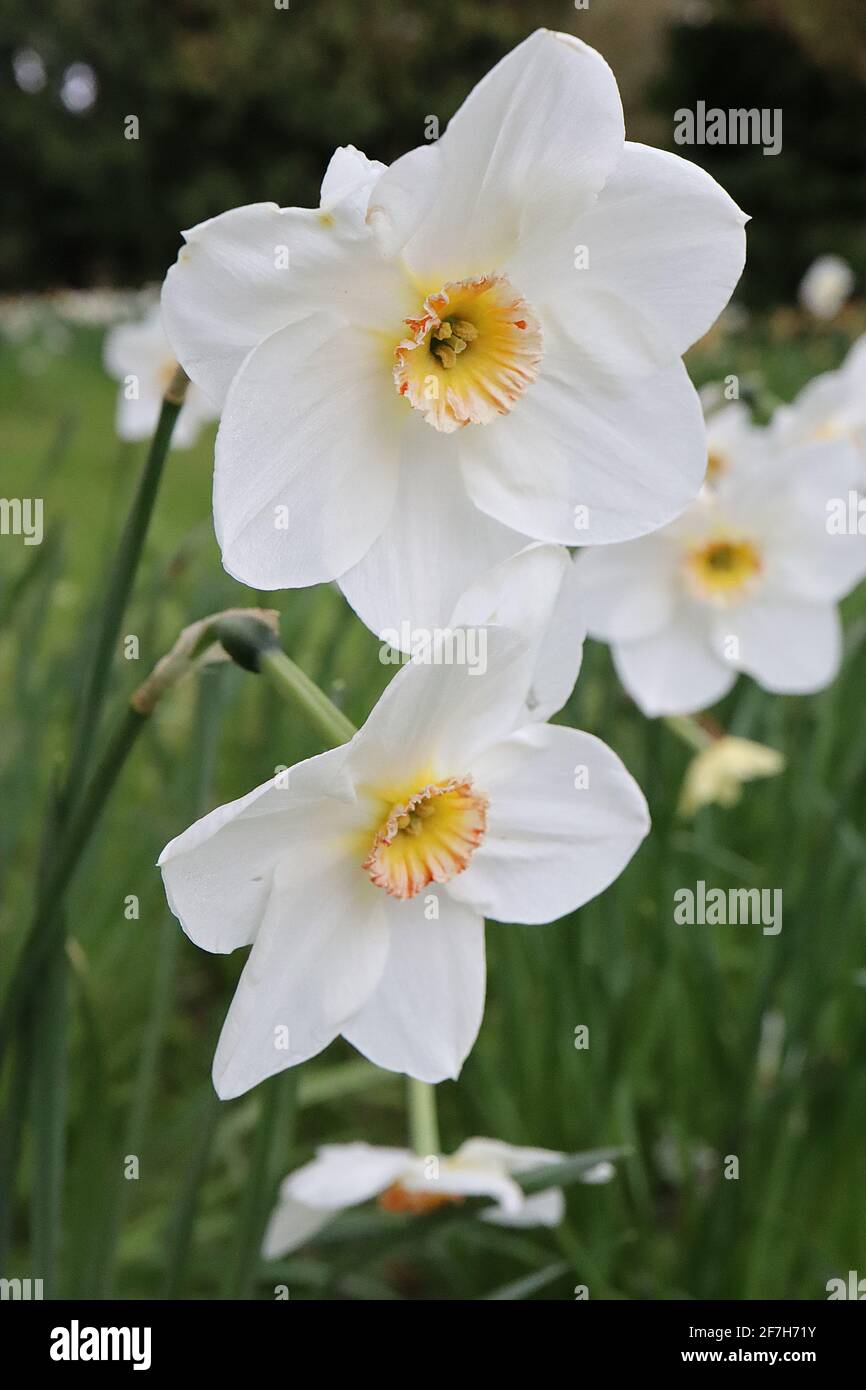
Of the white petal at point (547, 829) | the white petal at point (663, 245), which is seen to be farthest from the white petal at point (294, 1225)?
the white petal at point (663, 245)

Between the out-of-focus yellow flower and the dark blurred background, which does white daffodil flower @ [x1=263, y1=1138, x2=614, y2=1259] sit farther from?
the dark blurred background

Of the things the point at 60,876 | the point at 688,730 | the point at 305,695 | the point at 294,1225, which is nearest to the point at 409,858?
the point at 305,695

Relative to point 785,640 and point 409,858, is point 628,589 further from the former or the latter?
point 409,858

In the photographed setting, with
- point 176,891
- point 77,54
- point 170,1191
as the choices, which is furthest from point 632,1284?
point 77,54

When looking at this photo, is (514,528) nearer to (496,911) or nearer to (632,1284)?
(496,911)

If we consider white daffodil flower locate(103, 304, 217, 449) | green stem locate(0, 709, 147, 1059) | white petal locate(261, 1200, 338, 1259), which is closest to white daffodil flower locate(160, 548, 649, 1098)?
green stem locate(0, 709, 147, 1059)

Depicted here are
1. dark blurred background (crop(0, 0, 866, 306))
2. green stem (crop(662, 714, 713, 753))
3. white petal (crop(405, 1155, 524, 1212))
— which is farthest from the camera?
dark blurred background (crop(0, 0, 866, 306))
